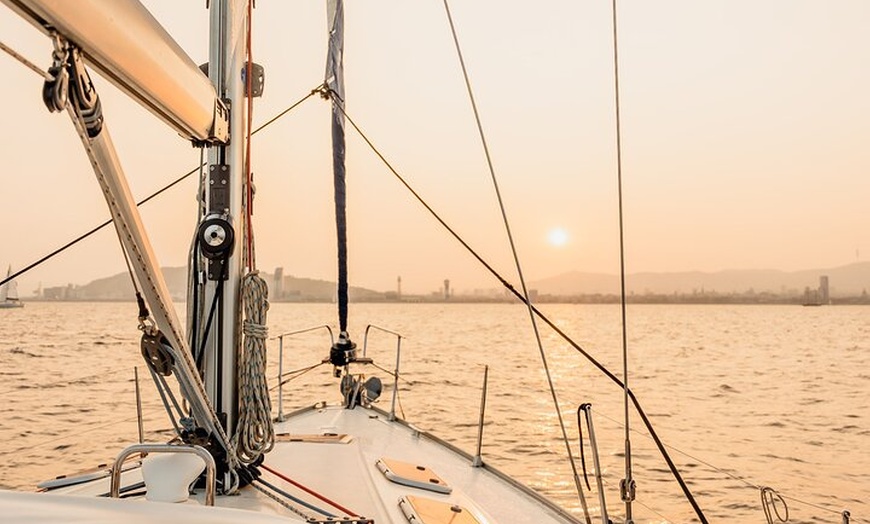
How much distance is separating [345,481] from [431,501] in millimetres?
463

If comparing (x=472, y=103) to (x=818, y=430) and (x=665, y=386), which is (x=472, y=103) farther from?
(x=665, y=386)

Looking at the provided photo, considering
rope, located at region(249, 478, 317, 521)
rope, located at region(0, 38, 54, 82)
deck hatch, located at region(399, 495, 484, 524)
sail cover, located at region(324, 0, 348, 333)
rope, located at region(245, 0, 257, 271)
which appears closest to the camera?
rope, located at region(0, 38, 54, 82)

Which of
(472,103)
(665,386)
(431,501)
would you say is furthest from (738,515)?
(665,386)

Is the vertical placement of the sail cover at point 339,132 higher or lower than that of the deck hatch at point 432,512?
higher

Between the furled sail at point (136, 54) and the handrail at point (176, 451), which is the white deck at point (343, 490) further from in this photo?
the furled sail at point (136, 54)

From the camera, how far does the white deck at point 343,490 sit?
53.3 inches

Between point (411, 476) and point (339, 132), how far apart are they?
321 centimetres

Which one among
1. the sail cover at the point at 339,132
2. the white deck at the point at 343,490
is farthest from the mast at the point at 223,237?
the sail cover at the point at 339,132

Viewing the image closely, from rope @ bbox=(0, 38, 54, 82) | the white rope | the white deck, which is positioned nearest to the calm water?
the white deck

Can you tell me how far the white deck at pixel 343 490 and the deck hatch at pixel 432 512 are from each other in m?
0.03

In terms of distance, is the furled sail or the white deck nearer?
the furled sail

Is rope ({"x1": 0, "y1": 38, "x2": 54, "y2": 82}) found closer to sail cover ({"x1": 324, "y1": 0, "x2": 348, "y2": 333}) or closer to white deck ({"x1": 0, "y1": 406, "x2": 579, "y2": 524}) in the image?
white deck ({"x1": 0, "y1": 406, "x2": 579, "y2": 524})

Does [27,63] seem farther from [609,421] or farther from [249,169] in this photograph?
[609,421]

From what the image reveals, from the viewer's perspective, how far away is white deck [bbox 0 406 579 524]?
1.35 m
